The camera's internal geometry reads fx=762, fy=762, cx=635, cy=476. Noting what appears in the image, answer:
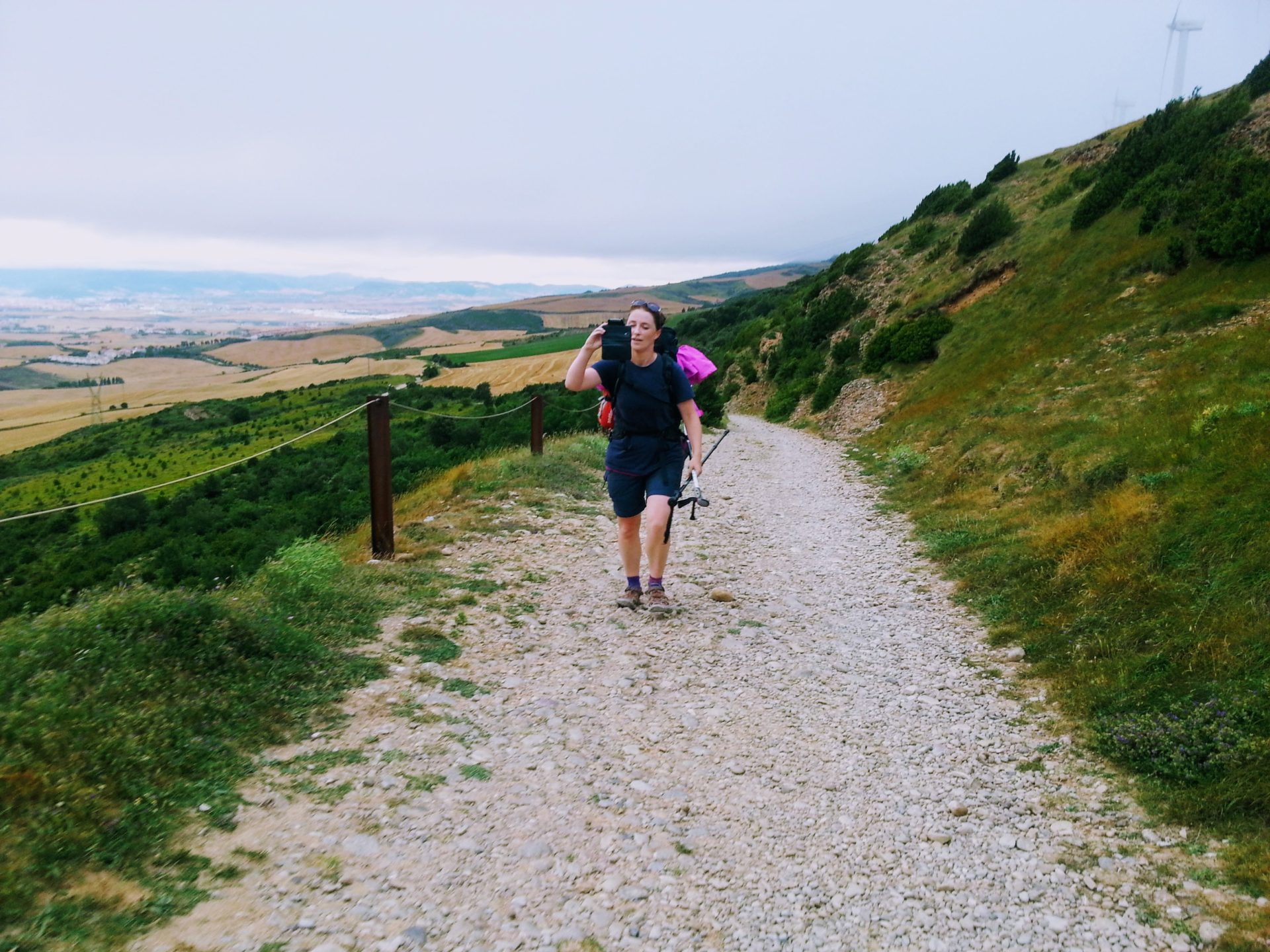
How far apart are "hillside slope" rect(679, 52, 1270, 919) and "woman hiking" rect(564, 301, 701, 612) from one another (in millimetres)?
2807

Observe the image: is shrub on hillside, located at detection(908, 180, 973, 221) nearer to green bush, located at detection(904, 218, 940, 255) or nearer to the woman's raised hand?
green bush, located at detection(904, 218, 940, 255)

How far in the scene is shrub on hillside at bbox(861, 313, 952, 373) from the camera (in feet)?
74.6

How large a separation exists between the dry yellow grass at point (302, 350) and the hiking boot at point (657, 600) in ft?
446

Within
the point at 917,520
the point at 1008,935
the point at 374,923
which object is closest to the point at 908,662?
the point at 1008,935

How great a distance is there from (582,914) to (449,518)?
6273 millimetres

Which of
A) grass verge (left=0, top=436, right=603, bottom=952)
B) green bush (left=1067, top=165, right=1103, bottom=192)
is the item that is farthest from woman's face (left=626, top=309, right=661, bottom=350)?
green bush (left=1067, top=165, right=1103, bottom=192)

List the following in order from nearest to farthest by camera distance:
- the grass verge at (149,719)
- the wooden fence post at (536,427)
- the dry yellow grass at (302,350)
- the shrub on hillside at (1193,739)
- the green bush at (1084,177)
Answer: the grass verge at (149,719), the shrub on hillside at (1193,739), the wooden fence post at (536,427), the green bush at (1084,177), the dry yellow grass at (302,350)

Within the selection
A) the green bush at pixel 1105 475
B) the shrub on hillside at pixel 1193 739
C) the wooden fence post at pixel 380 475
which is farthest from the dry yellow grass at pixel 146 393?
the shrub on hillside at pixel 1193 739

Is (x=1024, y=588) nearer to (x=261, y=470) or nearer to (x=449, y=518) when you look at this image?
(x=449, y=518)

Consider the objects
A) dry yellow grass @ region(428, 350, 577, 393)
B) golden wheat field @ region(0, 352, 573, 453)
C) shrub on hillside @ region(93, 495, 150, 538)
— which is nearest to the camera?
shrub on hillside @ region(93, 495, 150, 538)

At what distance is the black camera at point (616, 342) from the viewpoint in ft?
19.1

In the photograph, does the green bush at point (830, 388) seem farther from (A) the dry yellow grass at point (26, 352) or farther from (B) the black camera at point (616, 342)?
(A) the dry yellow grass at point (26, 352)

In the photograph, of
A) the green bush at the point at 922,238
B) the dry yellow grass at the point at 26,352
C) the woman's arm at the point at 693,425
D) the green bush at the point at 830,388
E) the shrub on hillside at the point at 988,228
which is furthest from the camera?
the dry yellow grass at the point at 26,352

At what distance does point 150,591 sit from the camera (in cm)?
456
